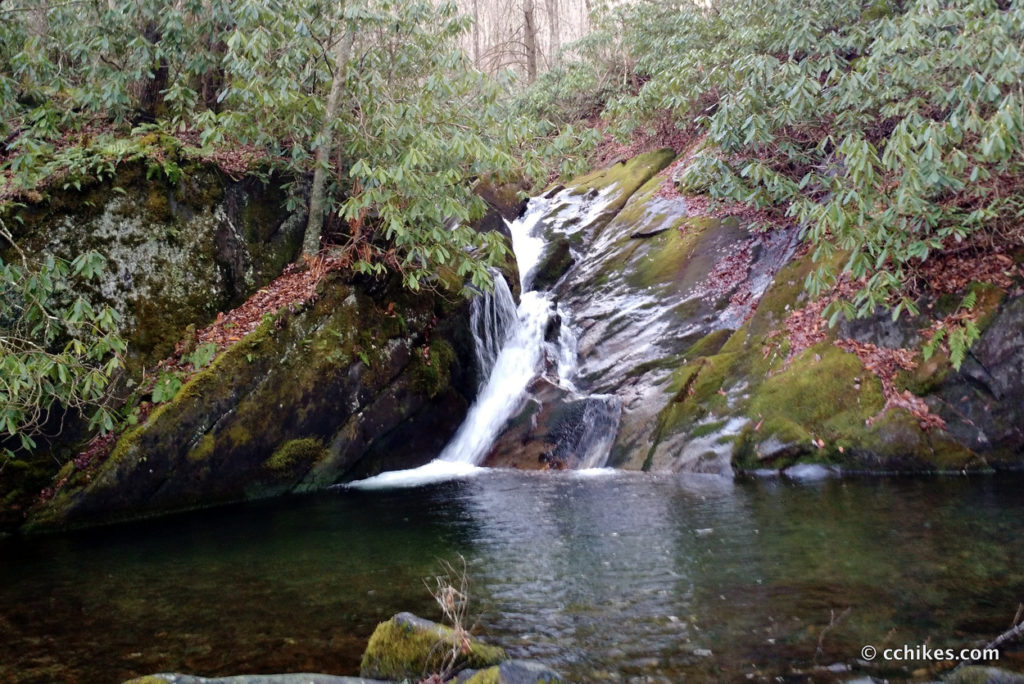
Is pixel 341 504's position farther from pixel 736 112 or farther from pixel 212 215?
pixel 736 112

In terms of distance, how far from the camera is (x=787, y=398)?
10.1 meters

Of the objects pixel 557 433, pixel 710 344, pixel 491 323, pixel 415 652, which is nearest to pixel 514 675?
pixel 415 652

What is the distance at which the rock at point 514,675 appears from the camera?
336 cm

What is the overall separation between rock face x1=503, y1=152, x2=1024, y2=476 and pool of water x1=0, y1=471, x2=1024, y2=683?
78 cm

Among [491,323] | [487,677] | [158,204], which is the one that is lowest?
[491,323]

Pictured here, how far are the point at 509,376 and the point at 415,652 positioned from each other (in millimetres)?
9796

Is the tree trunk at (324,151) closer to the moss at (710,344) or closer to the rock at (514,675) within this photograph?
the moss at (710,344)

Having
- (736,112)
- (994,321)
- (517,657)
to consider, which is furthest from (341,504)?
(994,321)

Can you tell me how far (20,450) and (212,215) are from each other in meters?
4.47

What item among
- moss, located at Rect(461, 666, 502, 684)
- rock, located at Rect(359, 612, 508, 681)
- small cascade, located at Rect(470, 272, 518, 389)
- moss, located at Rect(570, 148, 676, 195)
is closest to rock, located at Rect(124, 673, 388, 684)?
rock, located at Rect(359, 612, 508, 681)

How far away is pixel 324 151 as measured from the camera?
11.7 meters

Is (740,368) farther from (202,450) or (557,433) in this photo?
(202,450)

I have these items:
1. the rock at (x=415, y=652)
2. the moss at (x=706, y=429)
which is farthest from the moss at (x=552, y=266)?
the rock at (x=415, y=652)

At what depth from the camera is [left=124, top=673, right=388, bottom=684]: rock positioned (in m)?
3.23
